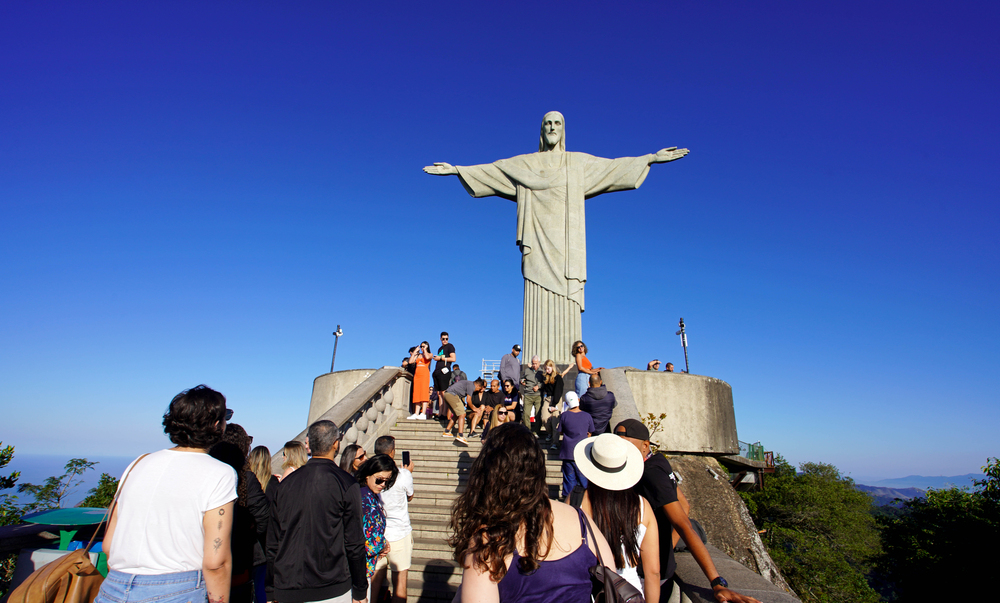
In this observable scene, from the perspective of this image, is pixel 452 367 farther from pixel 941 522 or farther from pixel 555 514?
pixel 941 522

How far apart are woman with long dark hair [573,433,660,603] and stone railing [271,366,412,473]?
4.56 metres

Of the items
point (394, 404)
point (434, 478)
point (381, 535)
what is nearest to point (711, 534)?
point (434, 478)

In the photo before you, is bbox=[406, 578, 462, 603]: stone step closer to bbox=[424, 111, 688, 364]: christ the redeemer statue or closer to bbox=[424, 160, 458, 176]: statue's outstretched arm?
bbox=[424, 111, 688, 364]: christ the redeemer statue

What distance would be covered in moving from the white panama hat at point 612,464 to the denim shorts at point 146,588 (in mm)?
1892

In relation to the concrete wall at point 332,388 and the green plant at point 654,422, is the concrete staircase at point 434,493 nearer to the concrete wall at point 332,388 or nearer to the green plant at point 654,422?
the concrete wall at point 332,388

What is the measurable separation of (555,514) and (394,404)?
8295 millimetres

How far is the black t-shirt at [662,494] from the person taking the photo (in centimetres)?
321

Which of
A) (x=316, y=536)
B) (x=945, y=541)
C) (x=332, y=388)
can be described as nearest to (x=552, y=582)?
(x=316, y=536)

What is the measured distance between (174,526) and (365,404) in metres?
6.45

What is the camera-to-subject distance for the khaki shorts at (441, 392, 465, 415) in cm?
938

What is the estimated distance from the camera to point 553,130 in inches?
507

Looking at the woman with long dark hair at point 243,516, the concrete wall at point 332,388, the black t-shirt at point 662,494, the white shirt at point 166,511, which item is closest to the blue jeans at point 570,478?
the black t-shirt at point 662,494

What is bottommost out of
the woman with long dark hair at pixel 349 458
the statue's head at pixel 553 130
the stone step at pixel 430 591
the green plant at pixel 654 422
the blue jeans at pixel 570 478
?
the stone step at pixel 430 591

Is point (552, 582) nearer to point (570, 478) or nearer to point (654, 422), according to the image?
point (570, 478)
